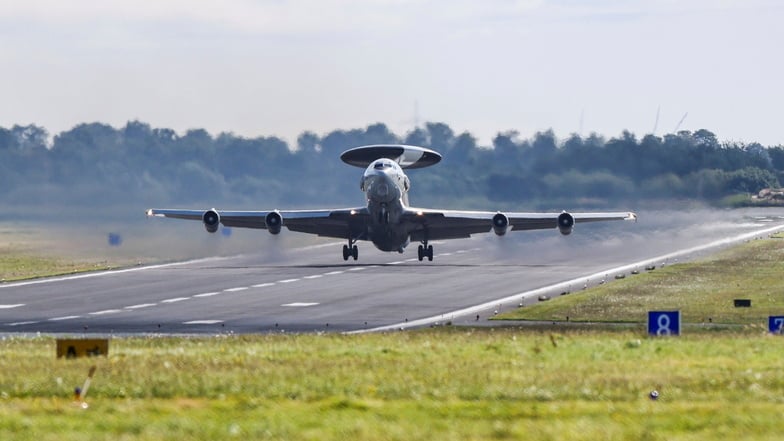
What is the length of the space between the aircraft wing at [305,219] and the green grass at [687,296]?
15731 millimetres

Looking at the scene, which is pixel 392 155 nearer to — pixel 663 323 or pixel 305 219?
pixel 305 219

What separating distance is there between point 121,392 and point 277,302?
34.6m

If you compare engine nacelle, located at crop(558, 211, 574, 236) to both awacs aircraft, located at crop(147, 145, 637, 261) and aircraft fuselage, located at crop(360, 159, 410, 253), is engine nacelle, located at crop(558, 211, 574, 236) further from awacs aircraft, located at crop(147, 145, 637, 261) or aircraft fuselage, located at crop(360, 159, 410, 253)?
aircraft fuselage, located at crop(360, 159, 410, 253)

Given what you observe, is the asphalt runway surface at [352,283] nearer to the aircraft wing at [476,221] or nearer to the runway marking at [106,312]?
the runway marking at [106,312]

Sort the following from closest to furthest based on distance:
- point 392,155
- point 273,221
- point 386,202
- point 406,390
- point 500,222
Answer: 1. point 406,390
2. point 386,202
3. point 500,222
4. point 273,221
5. point 392,155

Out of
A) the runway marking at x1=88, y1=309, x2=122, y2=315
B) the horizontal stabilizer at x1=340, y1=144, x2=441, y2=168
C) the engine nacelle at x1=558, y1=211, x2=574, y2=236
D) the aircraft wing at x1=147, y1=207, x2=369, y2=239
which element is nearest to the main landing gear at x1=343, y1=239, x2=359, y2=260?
the aircraft wing at x1=147, y1=207, x2=369, y2=239

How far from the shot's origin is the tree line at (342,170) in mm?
103312

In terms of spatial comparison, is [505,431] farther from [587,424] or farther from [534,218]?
[534,218]

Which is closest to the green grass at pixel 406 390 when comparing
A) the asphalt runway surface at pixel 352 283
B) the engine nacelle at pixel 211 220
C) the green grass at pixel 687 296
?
the green grass at pixel 687 296

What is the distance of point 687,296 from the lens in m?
60.2

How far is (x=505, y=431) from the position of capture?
21125 mm

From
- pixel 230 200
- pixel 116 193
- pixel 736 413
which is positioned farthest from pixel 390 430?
pixel 230 200

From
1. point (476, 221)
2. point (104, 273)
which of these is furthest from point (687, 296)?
point (104, 273)

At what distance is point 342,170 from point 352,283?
57621 mm
